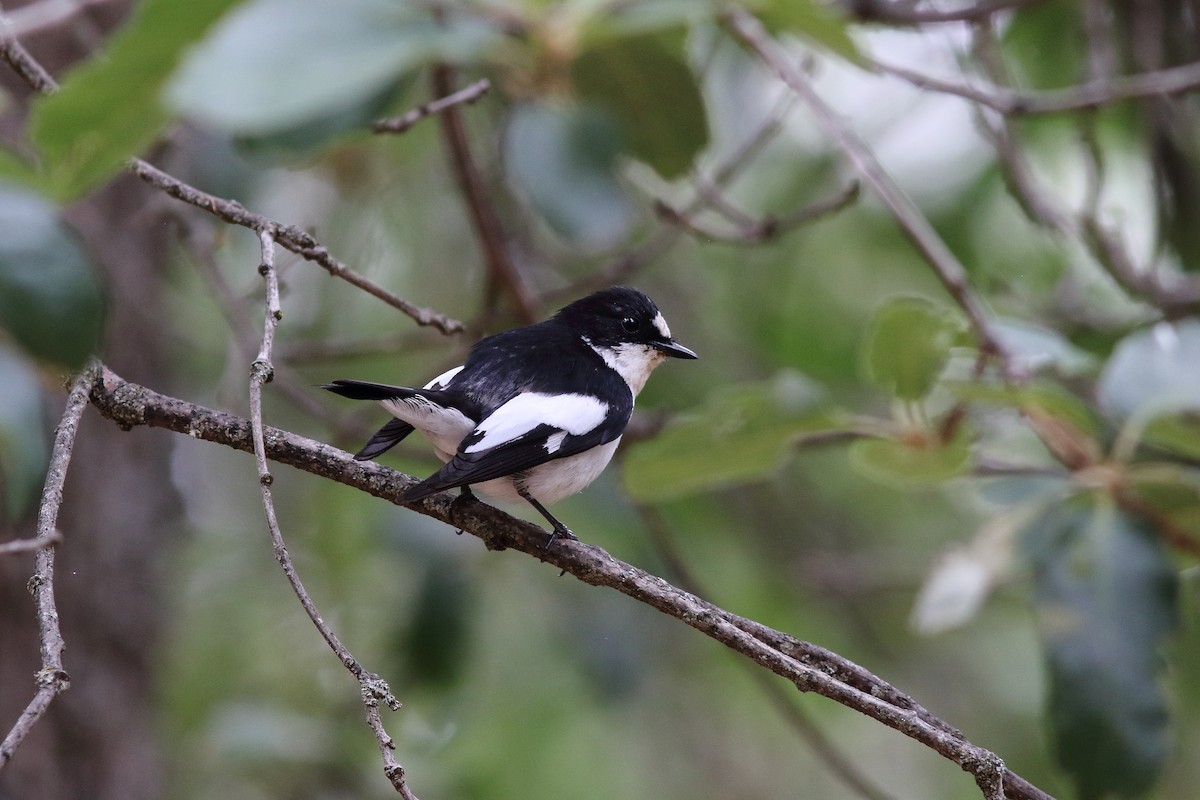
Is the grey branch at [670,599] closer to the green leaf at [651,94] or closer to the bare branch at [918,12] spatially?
the green leaf at [651,94]

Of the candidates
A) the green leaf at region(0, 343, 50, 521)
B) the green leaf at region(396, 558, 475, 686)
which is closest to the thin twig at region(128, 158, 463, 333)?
the green leaf at region(0, 343, 50, 521)

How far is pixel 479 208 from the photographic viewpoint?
137 inches

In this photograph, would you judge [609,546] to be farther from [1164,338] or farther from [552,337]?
[1164,338]

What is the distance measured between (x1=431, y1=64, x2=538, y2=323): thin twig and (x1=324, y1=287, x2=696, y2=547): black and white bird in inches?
11.5

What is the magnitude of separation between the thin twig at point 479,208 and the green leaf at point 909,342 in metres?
1.21

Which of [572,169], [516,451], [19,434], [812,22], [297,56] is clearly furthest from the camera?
[572,169]

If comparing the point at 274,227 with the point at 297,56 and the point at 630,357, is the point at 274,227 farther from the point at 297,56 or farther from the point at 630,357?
the point at 630,357

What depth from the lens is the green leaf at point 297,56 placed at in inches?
58.7

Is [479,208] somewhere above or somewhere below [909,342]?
above

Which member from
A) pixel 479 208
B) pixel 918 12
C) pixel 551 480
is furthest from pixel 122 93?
pixel 918 12

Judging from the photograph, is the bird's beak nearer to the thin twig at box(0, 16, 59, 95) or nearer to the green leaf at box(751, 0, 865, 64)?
the green leaf at box(751, 0, 865, 64)

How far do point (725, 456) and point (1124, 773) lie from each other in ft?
3.80

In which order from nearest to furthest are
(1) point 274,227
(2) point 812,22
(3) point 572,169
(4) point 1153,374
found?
(1) point 274,227, (2) point 812,22, (4) point 1153,374, (3) point 572,169

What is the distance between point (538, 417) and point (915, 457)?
93cm
